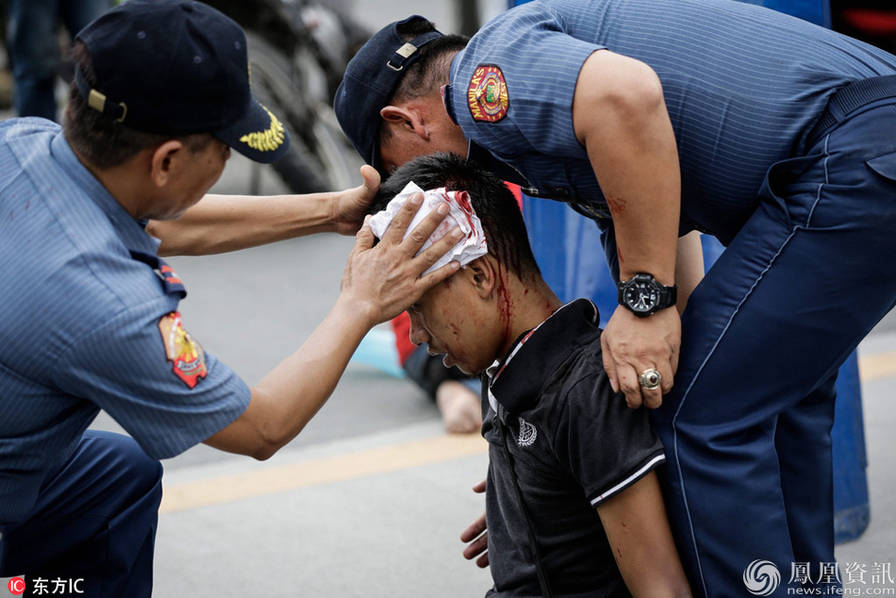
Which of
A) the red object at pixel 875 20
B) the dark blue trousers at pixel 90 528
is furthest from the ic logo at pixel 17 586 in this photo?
the red object at pixel 875 20

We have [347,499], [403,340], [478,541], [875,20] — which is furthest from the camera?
[875,20]

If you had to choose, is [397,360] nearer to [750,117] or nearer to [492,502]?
[492,502]

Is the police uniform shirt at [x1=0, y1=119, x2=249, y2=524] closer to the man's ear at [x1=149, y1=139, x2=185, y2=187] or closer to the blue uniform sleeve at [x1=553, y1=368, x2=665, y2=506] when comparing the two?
the man's ear at [x1=149, y1=139, x2=185, y2=187]

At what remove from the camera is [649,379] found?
1805 mm

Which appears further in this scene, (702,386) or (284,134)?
(284,134)

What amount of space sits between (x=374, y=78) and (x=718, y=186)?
2.43 feet

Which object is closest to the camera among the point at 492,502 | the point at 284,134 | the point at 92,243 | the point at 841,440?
the point at 92,243

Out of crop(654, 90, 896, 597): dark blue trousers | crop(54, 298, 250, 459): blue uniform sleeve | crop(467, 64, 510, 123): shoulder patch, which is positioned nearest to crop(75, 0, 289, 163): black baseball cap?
crop(54, 298, 250, 459): blue uniform sleeve

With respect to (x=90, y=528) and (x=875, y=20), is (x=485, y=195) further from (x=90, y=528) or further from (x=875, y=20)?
(x=875, y=20)

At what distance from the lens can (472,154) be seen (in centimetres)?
207

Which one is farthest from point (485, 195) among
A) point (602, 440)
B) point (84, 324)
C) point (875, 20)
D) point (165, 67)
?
point (875, 20)

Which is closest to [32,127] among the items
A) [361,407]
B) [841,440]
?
[841,440]

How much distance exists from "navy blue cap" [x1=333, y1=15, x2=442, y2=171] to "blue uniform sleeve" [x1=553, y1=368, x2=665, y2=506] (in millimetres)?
734

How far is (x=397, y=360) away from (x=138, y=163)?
2.74 m
